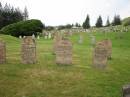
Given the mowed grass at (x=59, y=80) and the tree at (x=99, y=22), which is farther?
the tree at (x=99, y=22)

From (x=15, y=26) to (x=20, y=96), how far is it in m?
48.5

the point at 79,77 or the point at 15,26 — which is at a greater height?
the point at 15,26

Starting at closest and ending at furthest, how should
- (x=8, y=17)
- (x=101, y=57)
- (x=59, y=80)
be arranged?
(x=59, y=80), (x=101, y=57), (x=8, y=17)

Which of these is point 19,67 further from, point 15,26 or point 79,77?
point 15,26

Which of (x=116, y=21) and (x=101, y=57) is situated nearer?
(x=101, y=57)

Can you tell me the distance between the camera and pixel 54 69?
1802 cm

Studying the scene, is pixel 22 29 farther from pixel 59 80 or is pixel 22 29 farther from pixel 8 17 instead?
pixel 59 80

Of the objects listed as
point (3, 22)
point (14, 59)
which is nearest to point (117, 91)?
point (14, 59)

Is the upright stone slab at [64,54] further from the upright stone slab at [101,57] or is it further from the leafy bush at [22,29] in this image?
the leafy bush at [22,29]

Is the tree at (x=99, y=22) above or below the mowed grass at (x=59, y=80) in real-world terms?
above

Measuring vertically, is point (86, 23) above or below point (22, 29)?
above

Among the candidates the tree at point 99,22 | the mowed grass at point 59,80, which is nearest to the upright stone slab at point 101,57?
the mowed grass at point 59,80

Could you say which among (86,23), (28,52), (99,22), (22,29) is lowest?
(28,52)

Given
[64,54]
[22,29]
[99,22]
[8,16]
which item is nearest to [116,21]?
[99,22]
